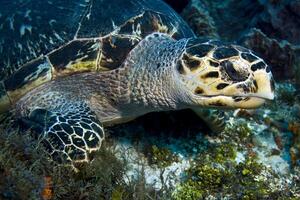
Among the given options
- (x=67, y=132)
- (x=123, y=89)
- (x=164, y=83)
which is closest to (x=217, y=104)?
(x=164, y=83)

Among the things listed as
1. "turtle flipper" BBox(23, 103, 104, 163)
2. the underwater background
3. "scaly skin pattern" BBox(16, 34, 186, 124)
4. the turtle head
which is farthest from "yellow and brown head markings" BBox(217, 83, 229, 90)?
"turtle flipper" BBox(23, 103, 104, 163)

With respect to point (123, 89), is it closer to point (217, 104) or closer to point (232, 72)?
point (217, 104)

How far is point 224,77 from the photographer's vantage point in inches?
105

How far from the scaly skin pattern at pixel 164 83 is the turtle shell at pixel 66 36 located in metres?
0.10

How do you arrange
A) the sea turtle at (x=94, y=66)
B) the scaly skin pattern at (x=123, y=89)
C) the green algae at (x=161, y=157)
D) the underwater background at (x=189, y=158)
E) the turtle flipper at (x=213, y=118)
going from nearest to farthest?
the underwater background at (x=189, y=158) < the sea turtle at (x=94, y=66) < the scaly skin pattern at (x=123, y=89) < the green algae at (x=161, y=157) < the turtle flipper at (x=213, y=118)

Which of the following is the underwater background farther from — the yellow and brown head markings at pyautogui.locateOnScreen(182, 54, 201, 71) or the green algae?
the yellow and brown head markings at pyautogui.locateOnScreen(182, 54, 201, 71)

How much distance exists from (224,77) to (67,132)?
1318 millimetres

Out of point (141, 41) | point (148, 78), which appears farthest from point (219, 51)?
point (141, 41)

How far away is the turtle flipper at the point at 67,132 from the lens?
2771 millimetres

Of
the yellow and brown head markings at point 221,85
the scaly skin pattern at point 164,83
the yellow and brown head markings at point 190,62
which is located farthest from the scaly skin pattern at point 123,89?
the yellow and brown head markings at point 221,85

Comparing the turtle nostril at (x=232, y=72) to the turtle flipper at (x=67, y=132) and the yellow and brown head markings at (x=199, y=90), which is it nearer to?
the yellow and brown head markings at (x=199, y=90)

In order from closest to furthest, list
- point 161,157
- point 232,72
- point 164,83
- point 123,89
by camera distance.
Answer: point 232,72
point 164,83
point 123,89
point 161,157

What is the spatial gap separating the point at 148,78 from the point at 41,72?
40.3 inches

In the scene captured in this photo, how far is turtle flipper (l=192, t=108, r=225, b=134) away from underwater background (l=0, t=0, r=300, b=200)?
0.15 meters
